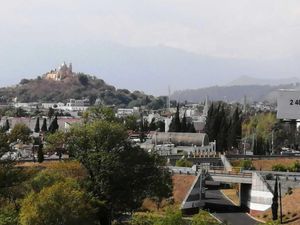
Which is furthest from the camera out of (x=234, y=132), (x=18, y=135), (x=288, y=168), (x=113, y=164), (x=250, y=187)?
(x=234, y=132)

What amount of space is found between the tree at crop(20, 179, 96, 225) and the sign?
38.7 meters

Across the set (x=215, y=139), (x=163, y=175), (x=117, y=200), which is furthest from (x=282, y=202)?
(x=215, y=139)

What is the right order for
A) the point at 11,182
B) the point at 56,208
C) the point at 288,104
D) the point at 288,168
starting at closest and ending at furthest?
the point at 56,208
the point at 11,182
the point at 288,104
the point at 288,168

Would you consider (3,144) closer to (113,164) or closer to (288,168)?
(113,164)

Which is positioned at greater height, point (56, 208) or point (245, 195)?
point (56, 208)

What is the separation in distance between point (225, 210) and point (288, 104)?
1555cm

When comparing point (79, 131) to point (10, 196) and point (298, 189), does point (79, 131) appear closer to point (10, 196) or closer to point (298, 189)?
point (10, 196)

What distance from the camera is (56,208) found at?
119ft

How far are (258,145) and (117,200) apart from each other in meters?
67.9

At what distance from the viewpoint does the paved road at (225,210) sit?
57.5 meters

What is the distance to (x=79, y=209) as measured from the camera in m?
37.1

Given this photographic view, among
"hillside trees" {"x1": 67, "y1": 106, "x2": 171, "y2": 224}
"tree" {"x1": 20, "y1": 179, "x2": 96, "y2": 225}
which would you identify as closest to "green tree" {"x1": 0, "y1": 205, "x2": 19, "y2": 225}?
"tree" {"x1": 20, "y1": 179, "x2": 96, "y2": 225}

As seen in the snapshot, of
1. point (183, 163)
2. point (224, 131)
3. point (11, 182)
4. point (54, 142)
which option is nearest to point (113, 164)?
point (11, 182)

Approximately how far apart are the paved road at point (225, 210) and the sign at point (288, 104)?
36.8 feet
